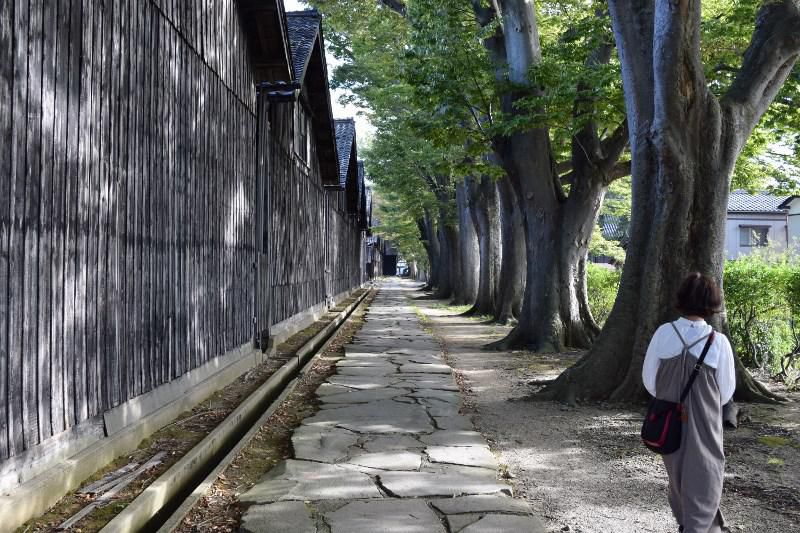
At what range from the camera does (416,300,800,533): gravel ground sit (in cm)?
448

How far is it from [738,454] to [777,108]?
9520 mm

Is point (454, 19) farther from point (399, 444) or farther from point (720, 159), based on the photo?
point (399, 444)

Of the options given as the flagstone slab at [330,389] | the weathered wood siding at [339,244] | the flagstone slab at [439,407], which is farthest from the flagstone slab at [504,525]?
the weathered wood siding at [339,244]

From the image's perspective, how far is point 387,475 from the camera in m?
5.20

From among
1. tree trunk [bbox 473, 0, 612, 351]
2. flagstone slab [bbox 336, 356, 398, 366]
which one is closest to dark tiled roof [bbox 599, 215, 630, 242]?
tree trunk [bbox 473, 0, 612, 351]

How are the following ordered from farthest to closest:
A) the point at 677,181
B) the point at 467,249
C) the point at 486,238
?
the point at 467,249 < the point at 486,238 < the point at 677,181

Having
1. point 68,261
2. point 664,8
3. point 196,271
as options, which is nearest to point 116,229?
point 68,261

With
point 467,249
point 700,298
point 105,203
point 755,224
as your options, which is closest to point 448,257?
point 467,249

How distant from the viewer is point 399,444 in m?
6.21

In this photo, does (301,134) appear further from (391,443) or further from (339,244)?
(339,244)

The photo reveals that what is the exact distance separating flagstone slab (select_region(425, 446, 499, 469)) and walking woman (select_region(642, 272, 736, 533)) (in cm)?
202

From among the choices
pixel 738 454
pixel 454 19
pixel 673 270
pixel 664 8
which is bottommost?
pixel 738 454

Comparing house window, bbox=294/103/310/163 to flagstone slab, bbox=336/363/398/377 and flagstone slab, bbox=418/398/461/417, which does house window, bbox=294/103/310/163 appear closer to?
flagstone slab, bbox=336/363/398/377

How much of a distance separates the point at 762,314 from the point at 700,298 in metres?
8.64
